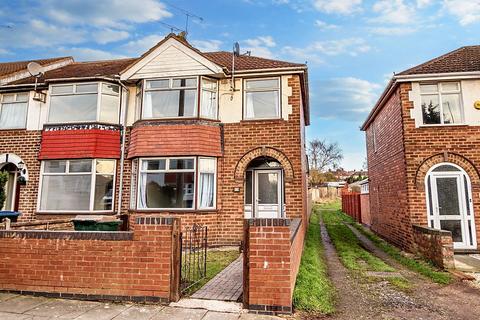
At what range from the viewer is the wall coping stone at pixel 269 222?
4.53 meters

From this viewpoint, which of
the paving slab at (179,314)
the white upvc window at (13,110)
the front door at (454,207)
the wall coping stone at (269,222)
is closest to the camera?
the paving slab at (179,314)

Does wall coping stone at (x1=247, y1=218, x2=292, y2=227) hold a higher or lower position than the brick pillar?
higher

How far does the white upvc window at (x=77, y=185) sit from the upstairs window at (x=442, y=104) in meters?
11.2

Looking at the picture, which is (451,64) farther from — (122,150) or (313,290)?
(122,150)

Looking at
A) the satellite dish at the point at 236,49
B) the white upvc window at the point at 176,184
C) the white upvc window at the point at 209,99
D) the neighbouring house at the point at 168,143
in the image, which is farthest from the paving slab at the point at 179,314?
the satellite dish at the point at 236,49

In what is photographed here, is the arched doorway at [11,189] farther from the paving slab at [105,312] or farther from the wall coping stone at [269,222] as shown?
the wall coping stone at [269,222]

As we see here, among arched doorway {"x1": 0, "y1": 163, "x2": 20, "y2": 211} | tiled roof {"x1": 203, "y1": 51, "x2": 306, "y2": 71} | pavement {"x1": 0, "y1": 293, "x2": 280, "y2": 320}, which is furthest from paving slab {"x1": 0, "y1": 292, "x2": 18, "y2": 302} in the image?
tiled roof {"x1": 203, "y1": 51, "x2": 306, "y2": 71}

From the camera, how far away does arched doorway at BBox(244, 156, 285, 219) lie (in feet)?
37.0

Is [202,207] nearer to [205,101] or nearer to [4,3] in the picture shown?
[205,101]

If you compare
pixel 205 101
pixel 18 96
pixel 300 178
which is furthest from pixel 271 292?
pixel 18 96

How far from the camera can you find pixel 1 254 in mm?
5297

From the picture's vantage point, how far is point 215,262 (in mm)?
7723

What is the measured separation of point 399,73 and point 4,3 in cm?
1491

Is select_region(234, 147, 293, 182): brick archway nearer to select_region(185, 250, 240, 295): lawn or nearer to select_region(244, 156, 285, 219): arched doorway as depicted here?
select_region(244, 156, 285, 219): arched doorway
